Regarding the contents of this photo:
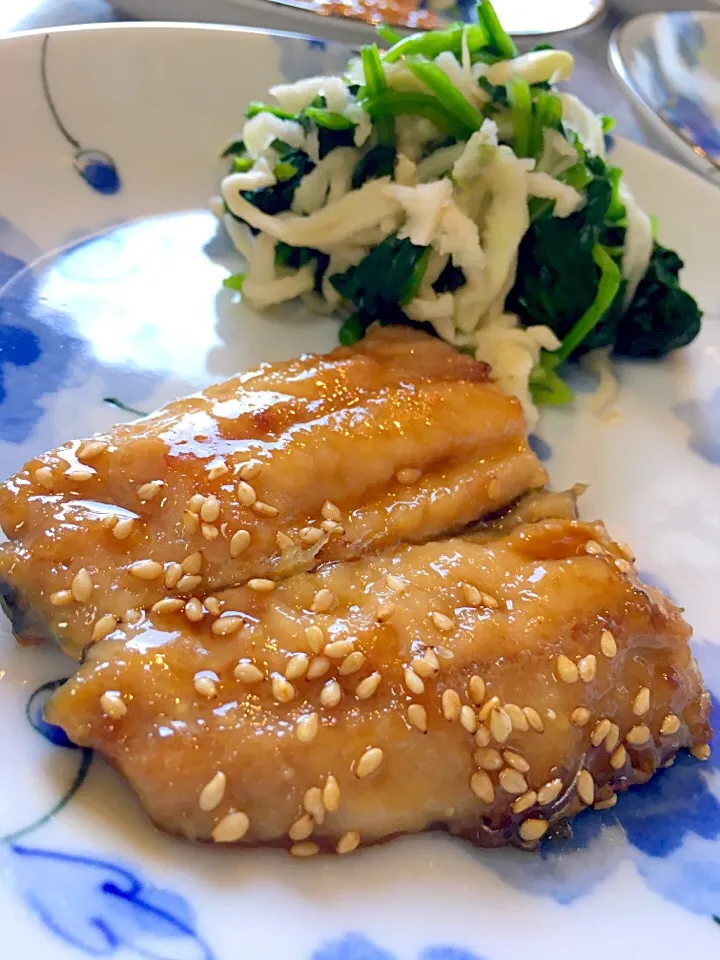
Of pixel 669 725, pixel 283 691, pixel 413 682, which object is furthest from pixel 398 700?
pixel 669 725

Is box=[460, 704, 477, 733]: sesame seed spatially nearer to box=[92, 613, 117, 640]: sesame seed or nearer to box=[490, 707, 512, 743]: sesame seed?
box=[490, 707, 512, 743]: sesame seed

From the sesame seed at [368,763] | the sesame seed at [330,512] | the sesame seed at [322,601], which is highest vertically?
the sesame seed at [330,512]

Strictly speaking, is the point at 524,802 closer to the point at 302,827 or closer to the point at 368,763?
the point at 368,763

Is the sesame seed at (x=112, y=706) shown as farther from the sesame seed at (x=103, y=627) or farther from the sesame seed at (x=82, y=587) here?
the sesame seed at (x=82, y=587)

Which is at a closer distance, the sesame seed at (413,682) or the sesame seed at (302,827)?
the sesame seed at (302,827)

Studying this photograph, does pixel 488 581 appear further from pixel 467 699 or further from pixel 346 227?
pixel 346 227

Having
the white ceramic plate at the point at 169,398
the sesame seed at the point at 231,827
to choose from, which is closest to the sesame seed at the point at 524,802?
the white ceramic plate at the point at 169,398
